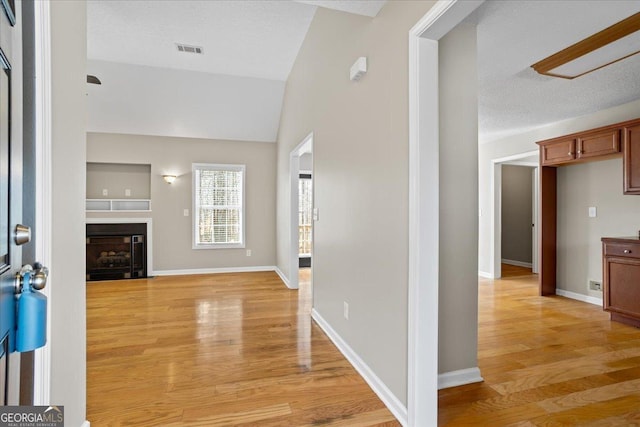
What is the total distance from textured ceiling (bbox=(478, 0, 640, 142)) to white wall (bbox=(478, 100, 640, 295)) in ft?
0.48

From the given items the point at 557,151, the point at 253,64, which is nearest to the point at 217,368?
the point at 253,64

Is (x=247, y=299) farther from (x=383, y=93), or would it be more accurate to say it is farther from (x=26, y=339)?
(x=26, y=339)

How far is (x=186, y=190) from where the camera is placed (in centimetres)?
593

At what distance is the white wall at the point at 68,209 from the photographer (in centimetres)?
130

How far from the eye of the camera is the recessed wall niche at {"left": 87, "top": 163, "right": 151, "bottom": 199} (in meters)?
5.65

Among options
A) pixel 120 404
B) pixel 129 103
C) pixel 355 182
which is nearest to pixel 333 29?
pixel 355 182

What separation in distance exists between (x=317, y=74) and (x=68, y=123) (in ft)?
8.44

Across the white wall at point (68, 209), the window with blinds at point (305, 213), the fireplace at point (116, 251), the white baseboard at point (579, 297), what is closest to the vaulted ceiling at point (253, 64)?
the window with blinds at point (305, 213)

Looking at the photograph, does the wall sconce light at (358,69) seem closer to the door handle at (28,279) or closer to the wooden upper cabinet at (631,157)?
the door handle at (28,279)

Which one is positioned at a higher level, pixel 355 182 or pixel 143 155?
pixel 143 155

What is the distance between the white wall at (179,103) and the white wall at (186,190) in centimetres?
22

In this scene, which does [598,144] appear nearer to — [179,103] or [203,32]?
[203,32]

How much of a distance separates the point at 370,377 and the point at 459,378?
0.60 m

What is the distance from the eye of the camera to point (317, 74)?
11.3 feet
